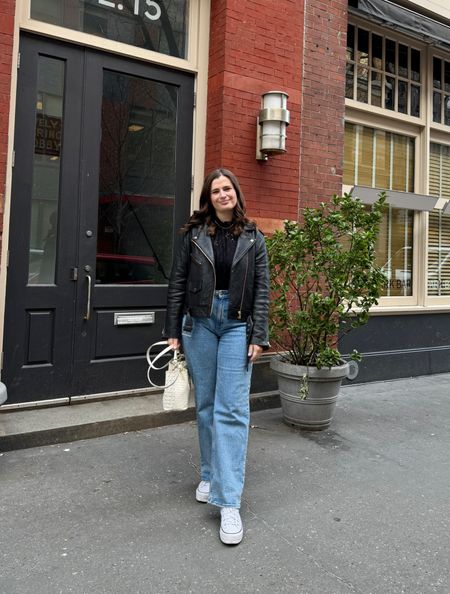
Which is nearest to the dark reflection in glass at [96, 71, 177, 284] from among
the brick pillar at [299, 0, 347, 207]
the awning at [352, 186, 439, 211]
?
the brick pillar at [299, 0, 347, 207]

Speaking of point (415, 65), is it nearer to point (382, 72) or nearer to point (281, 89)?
point (382, 72)

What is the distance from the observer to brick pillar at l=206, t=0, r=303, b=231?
5039 mm

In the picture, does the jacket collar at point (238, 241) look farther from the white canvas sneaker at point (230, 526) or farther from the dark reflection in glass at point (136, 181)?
the dark reflection in glass at point (136, 181)

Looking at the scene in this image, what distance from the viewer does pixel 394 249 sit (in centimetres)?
700

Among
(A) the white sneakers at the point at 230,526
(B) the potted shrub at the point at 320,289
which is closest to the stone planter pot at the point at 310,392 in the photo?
(B) the potted shrub at the point at 320,289

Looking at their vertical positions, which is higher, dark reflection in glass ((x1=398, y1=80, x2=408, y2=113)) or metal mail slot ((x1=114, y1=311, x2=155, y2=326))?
dark reflection in glass ((x1=398, y1=80, x2=408, y2=113))

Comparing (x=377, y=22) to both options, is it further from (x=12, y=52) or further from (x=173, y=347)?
(x=173, y=347)

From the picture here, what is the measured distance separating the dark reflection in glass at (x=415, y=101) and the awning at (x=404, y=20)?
585mm

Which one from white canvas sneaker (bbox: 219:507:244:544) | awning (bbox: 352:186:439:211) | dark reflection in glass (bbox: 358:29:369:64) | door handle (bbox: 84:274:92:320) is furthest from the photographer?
dark reflection in glass (bbox: 358:29:369:64)

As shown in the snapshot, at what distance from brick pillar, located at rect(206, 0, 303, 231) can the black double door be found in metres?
0.36

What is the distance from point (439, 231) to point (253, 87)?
12.3 ft

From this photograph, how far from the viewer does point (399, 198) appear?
6.70 m

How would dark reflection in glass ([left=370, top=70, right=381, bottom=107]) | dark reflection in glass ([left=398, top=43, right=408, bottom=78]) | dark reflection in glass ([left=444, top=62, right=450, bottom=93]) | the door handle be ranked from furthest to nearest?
dark reflection in glass ([left=444, top=62, right=450, bottom=93])
dark reflection in glass ([left=398, top=43, right=408, bottom=78])
dark reflection in glass ([left=370, top=70, right=381, bottom=107])
the door handle

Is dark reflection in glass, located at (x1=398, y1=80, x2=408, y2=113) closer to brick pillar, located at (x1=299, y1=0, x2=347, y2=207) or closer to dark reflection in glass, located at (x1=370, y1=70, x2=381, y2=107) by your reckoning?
dark reflection in glass, located at (x1=370, y1=70, x2=381, y2=107)
